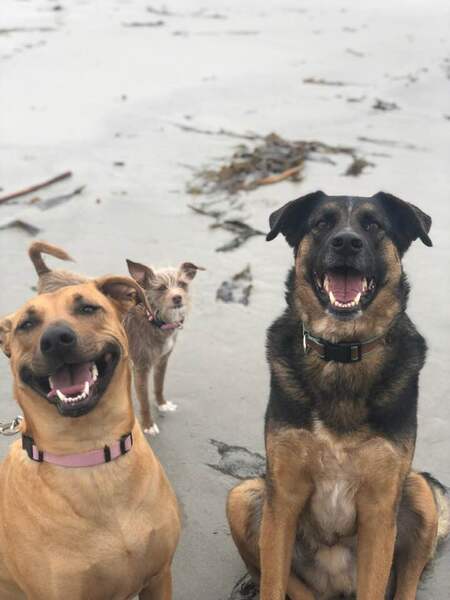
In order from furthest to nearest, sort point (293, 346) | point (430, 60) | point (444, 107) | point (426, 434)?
point (430, 60) → point (444, 107) → point (426, 434) → point (293, 346)

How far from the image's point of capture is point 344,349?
338cm

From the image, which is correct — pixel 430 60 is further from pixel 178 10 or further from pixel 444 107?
pixel 178 10

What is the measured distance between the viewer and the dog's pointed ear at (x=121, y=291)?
3.35m

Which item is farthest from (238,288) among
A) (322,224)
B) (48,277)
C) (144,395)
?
(322,224)

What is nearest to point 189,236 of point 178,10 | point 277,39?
point 277,39

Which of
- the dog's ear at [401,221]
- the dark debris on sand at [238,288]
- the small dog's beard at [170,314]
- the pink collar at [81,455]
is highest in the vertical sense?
the dog's ear at [401,221]

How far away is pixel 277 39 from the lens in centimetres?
1548

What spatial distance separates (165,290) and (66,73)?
29.6 feet

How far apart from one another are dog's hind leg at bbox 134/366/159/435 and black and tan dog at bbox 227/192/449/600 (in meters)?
1.63

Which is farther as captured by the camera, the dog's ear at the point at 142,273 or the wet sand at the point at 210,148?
the dog's ear at the point at 142,273

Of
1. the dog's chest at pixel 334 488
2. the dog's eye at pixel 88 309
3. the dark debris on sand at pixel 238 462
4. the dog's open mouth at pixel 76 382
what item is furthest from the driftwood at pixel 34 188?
the dog's chest at pixel 334 488

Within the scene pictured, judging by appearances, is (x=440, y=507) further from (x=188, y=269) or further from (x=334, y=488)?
(x=188, y=269)

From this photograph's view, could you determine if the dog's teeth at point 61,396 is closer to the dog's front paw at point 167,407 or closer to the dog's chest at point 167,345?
the dog's chest at point 167,345

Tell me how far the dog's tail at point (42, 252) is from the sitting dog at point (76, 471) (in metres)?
1.35
